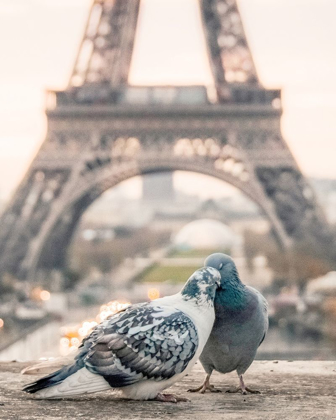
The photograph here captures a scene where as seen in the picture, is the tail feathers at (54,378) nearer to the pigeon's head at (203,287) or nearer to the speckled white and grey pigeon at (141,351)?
the speckled white and grey pigeon at (141,351)

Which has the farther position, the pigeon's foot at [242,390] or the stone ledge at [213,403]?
the pigeon's foot at [242,390]

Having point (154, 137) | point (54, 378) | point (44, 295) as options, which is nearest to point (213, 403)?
point (54, 378)


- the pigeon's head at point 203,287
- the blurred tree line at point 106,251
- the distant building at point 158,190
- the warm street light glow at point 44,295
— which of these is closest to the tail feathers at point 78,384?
the pigeon's head at point 203,287

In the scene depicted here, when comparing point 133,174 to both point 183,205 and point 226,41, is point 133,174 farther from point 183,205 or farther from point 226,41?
point 183,205

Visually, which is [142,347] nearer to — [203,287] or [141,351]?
[141,351]

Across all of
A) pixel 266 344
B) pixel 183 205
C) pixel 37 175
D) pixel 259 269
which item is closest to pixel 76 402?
pixel 266 344

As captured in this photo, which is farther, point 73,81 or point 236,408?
point 73,81
